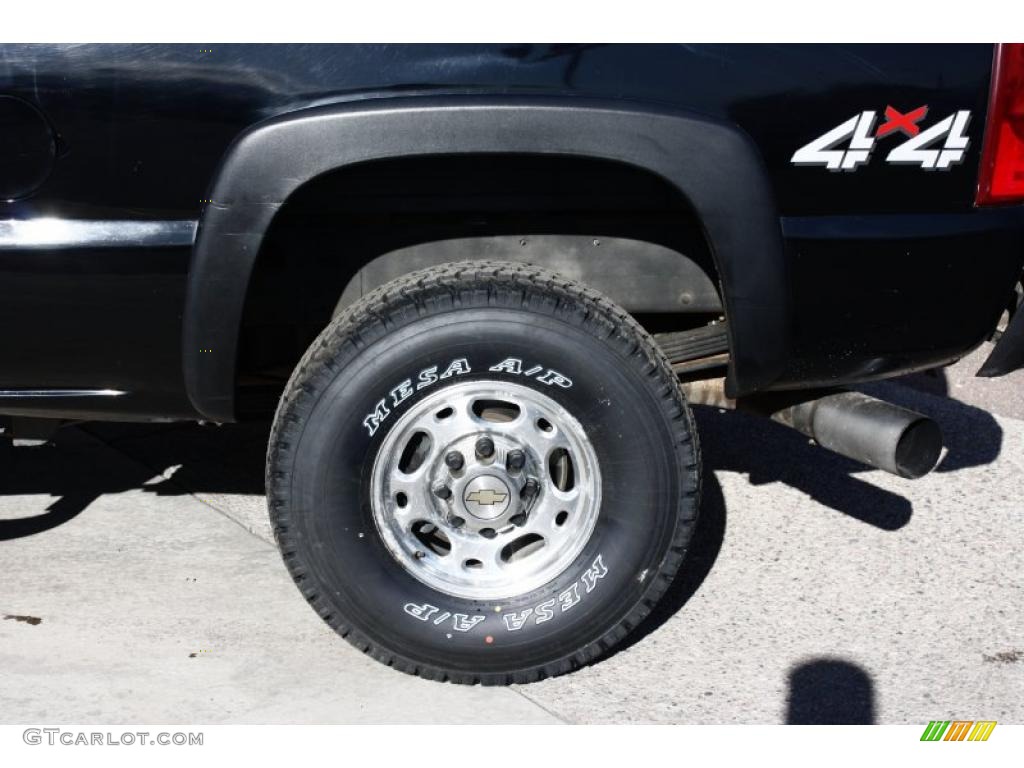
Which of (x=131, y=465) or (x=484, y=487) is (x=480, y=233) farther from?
(x=131, y=465)

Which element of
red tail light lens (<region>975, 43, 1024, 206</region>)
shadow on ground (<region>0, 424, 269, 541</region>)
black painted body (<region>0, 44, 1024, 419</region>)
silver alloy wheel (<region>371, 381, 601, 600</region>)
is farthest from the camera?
shadow on ground (<region>0, 424, 269, 541</region>)

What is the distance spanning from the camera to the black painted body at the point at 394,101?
2.87 meters

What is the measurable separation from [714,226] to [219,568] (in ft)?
6.16

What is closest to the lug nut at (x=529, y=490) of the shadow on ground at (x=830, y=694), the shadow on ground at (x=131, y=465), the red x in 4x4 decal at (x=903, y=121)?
the shadow on ground at (x=830, y=694)

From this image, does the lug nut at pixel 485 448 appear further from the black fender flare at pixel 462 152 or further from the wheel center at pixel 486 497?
the black fender flare at pixel 462 152

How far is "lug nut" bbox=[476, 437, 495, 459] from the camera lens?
3.24m

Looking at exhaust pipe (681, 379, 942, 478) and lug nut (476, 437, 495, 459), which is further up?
exhaust pipe (681, 379, 942, 478)

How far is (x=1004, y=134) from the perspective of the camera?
3047 mm

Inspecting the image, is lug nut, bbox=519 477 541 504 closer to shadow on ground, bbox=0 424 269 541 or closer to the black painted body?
the black painted body

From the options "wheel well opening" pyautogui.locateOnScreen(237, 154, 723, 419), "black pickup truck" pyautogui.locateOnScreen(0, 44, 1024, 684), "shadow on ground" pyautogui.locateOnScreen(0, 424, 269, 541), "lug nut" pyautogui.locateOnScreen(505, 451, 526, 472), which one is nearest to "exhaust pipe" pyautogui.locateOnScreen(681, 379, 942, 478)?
"black pickup truck" pyautogui.locateOnScreen(0, 44, 1024, 684)

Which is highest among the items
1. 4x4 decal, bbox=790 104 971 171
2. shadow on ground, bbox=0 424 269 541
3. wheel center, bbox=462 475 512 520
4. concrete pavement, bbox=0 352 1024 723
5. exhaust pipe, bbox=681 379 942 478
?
4x4 decal, bbox=790 104 971 171

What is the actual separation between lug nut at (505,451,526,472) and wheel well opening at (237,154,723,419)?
0.49m

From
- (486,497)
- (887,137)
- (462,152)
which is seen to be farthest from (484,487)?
(887,137)

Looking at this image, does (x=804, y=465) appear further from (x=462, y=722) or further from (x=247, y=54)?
(x=247, y=54)
